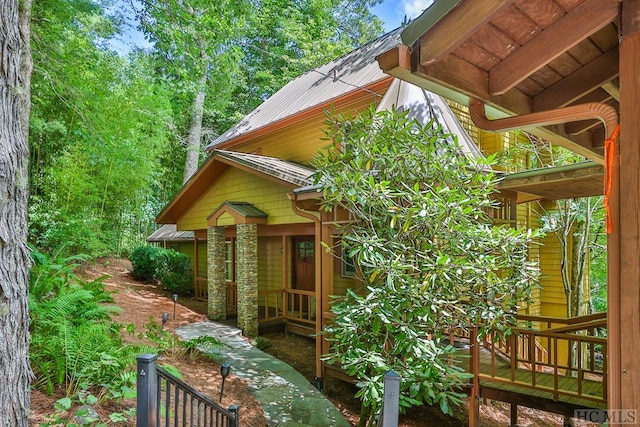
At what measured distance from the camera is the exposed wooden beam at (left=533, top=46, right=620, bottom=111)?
2248 mm

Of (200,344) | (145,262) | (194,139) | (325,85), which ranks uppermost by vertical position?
(325,85)

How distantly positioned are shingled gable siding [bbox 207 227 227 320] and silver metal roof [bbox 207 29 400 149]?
3637mm

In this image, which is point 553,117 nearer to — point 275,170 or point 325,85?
point 275,170

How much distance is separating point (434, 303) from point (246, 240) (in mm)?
5459

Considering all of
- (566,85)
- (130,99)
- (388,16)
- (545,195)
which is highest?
(388,16)

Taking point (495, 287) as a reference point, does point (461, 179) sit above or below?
above

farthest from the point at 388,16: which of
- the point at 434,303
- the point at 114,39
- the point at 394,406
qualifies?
the point at 394,406

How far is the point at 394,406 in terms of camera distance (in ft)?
6.56

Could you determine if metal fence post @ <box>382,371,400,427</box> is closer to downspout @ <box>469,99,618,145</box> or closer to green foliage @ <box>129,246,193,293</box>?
downspout @ <box>469,99,618,145</box>

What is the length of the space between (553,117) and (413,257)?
2.09 meters

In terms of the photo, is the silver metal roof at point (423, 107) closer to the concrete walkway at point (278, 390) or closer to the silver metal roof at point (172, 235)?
the concrete walkway at point (278, 390)

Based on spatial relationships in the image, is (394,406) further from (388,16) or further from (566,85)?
(388,16)

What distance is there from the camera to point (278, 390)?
17.1ft

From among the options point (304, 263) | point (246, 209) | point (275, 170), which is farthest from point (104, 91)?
point (304, 263)
